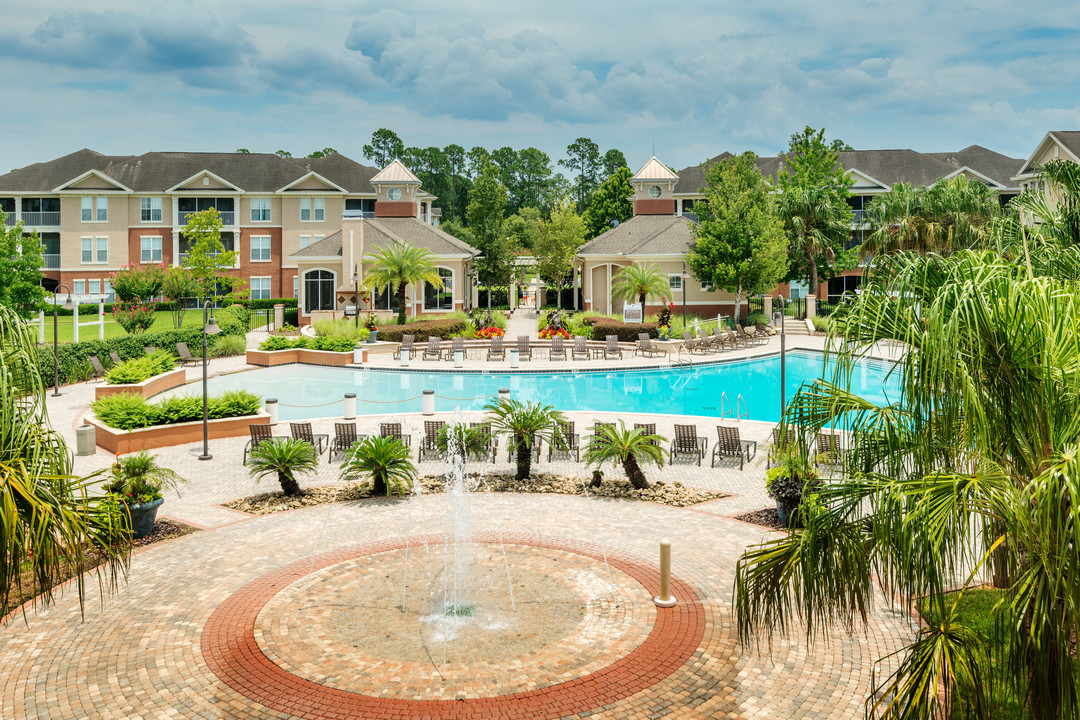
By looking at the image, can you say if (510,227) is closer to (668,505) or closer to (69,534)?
(668,505)

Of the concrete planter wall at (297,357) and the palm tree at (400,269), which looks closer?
the concrete planter wall at (297,357)

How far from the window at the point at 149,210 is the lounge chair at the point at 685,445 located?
5239cm

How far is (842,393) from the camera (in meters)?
6.39

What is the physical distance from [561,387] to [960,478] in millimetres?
25393

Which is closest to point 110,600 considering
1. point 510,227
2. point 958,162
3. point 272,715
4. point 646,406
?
point 272,715

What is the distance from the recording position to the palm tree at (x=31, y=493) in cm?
580

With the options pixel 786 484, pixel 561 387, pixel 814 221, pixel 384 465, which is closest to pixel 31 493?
pixel 384 465

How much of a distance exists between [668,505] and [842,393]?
8989 mm

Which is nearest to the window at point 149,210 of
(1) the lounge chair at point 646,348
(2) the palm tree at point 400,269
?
(2) the palm tree at point 400,269

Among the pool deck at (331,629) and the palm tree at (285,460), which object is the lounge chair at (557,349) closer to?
the pool deck at (331,629)

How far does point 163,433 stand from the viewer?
1977 cm

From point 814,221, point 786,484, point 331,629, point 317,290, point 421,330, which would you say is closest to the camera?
point 331,629

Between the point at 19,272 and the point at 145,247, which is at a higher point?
the point at 145,247

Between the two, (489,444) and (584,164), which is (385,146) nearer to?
(584,164)
